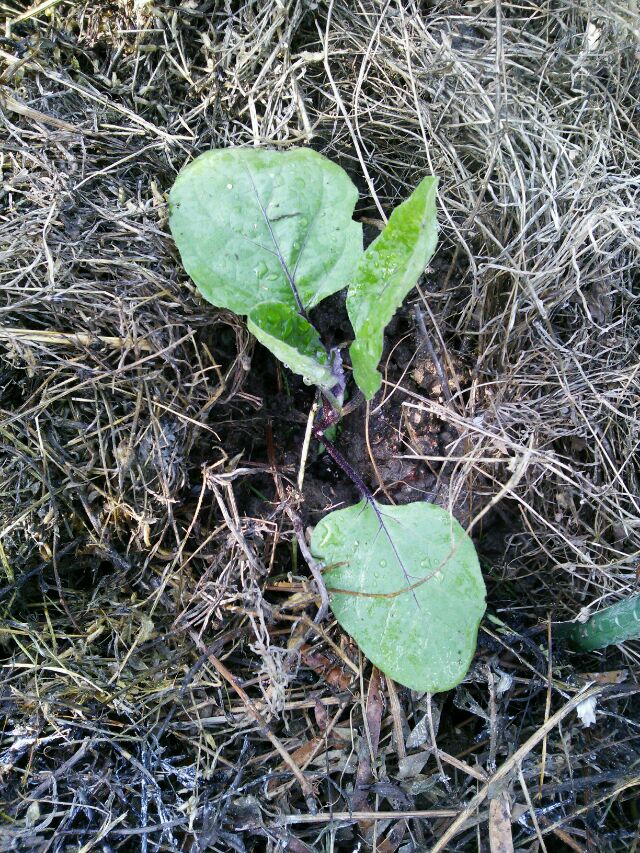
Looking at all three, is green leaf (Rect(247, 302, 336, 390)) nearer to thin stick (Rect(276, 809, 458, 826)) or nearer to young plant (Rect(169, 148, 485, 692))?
young plant (Rect(169, 148, 485, 692))

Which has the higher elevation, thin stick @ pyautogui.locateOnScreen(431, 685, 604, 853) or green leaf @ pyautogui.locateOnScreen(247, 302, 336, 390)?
green leaf @ pyautogui.locateOnScreen(247, 302, 336, 390)

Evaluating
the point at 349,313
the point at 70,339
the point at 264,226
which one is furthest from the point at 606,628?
the point at 70,339

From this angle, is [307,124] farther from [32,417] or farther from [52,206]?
[32,417]

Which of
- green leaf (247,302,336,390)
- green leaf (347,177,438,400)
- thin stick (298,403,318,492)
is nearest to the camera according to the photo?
green leaf (347,177,438,400)

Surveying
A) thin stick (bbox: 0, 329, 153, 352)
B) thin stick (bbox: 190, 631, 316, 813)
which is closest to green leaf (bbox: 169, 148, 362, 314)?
thin stick (bbox: 0, 329, 153, 352)

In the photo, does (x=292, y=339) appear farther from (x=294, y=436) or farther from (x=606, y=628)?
(x=606, y=628)

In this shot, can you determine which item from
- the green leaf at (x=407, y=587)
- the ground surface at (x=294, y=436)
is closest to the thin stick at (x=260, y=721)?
the ground surface at (x=294, y=436)
